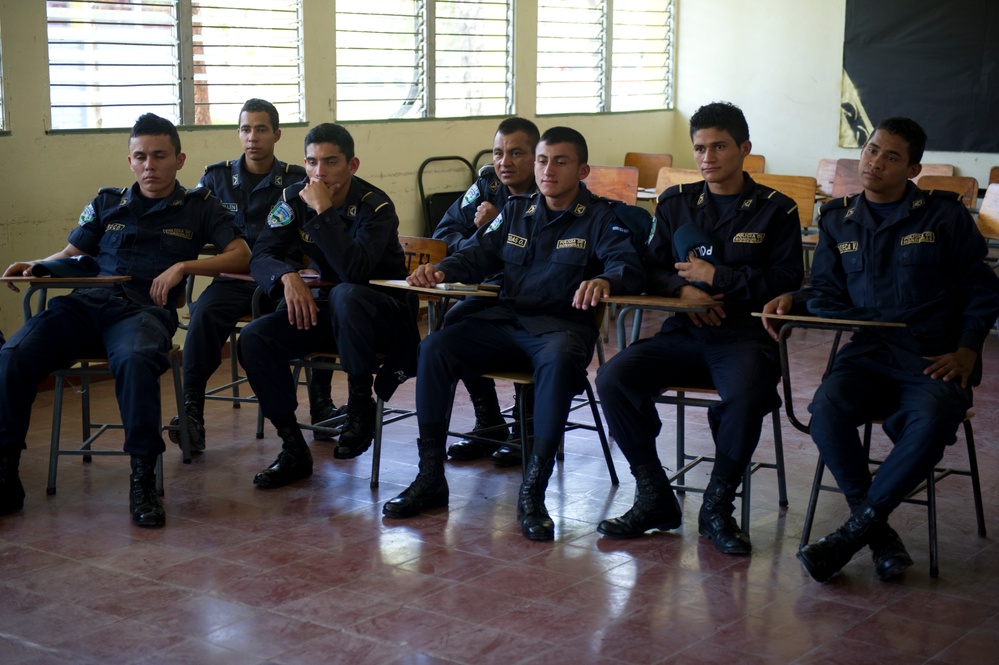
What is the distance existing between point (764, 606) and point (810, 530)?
51cm

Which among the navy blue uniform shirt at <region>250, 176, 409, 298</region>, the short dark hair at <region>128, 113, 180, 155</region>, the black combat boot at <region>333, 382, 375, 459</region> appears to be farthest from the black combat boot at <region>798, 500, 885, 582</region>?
the short dark hair at <region>128, 113, 180, 155</region>

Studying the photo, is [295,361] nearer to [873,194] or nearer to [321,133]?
[321,133]

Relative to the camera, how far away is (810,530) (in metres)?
3.61

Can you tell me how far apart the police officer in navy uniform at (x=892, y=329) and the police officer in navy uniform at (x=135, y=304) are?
2.03 meters

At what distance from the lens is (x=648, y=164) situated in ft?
28.9

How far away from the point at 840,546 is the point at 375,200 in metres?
2.16

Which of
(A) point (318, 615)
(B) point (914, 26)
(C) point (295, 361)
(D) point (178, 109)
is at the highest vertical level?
(B) point (914, 26)

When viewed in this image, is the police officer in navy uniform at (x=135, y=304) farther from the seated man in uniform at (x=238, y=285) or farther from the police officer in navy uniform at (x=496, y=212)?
the police officer in navy uniform at (x=496, y=212)

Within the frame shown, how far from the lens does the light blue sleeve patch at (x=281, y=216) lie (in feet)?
15.0

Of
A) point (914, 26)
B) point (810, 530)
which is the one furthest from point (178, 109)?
point (914, 26)

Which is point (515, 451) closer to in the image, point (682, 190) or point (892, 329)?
point (682, 190)

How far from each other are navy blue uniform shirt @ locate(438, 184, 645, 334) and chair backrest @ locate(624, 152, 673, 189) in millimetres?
4638

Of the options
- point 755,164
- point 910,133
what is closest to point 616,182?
point 755,164

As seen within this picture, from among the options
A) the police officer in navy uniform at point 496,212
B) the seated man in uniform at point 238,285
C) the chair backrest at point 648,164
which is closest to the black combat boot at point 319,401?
the seated man in uniform at point 238,285
